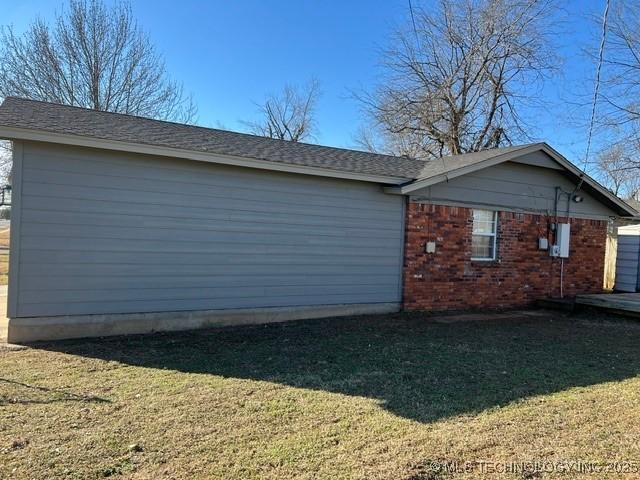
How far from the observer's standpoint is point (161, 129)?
836 centimetres

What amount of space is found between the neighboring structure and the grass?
8735mm

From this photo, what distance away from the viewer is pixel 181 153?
7.12m

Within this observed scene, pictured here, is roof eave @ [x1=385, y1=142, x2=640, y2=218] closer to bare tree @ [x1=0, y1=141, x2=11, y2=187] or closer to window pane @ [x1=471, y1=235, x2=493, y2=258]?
window pane @ [x1=471, y1=235, x2=493, y2=258]

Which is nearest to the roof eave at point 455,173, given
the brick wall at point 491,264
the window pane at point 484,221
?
the brick wall at point 491,264

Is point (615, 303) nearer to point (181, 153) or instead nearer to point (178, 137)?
point (181, 153)

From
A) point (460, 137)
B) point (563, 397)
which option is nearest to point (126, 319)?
point (563, 397)

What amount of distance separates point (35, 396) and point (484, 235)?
29.4 ft

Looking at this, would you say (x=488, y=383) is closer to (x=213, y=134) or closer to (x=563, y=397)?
(x=563, y=397)

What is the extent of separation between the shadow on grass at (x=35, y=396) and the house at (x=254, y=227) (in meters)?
2.09

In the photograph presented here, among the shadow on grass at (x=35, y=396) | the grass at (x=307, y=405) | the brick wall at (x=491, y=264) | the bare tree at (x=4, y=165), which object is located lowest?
the shadow on grass at (x=35, y=396)

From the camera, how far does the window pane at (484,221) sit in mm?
10422

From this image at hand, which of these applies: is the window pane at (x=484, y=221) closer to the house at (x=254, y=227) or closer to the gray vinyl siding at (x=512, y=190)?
the house at (x=254, y=227)

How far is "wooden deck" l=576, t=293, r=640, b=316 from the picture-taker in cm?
981

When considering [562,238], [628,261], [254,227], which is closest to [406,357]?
[254,227]
